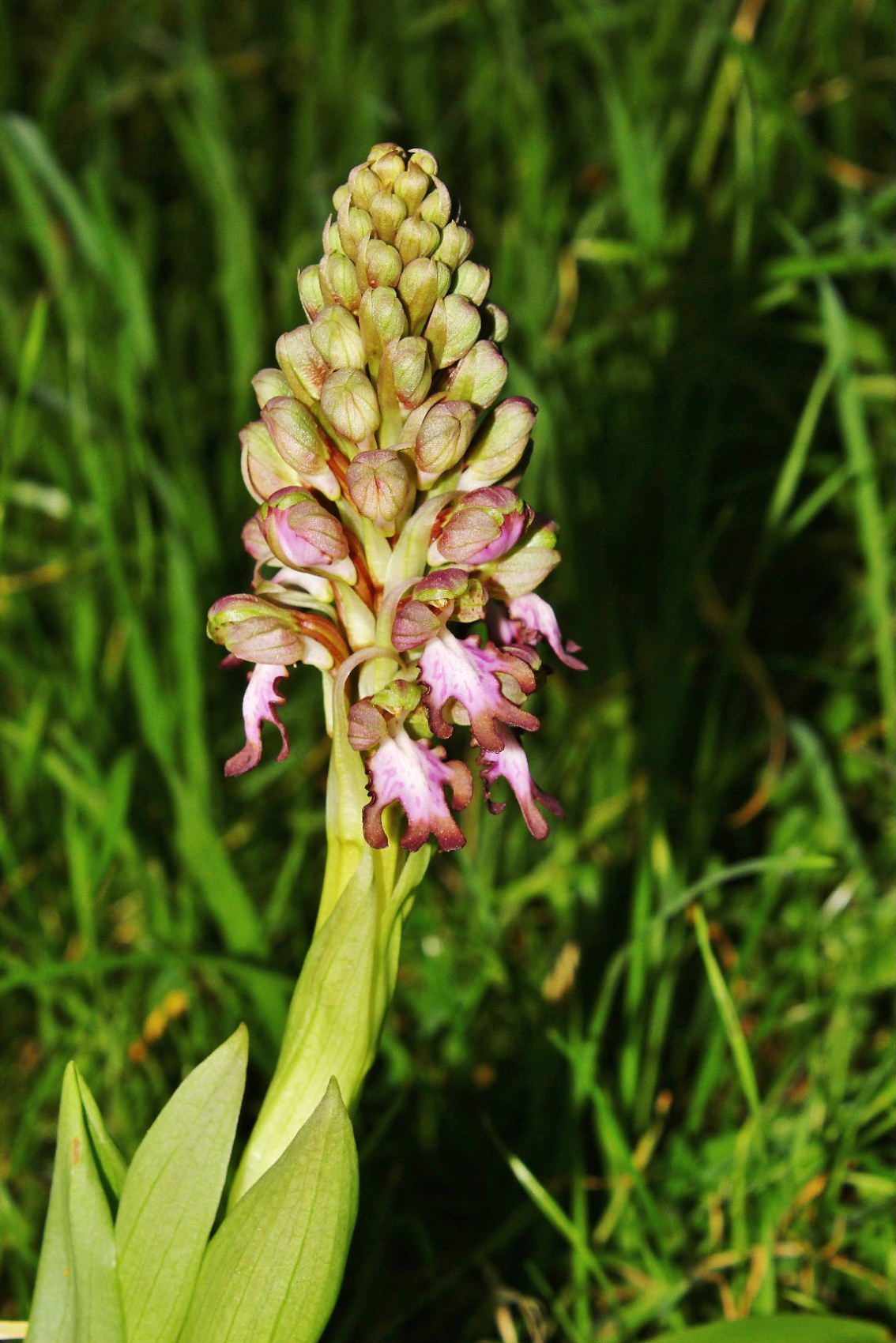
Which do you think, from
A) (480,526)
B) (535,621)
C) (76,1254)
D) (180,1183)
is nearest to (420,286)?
(480,526)

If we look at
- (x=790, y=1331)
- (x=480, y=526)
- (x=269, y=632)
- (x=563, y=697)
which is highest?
(x=480, y=526)

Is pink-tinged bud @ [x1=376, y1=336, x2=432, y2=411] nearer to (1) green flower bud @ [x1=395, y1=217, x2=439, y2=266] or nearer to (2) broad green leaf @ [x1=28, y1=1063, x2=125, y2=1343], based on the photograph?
(1) green flower bud @ [x1=395, y1=217, x2=439, y2=266]

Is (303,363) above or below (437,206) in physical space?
below

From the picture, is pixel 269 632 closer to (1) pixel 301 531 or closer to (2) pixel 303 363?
(1) pixel 301 531

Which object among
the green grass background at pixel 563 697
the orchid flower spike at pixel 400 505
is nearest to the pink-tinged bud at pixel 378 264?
the orchid flower spike at pixel 400 505

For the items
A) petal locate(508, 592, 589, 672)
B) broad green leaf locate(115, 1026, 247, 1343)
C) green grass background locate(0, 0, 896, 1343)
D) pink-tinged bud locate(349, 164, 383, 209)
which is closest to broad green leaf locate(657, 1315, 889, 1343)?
green grass background locate(0, 0, 896, 1343)

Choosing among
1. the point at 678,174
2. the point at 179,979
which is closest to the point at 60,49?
the point at 678,174
